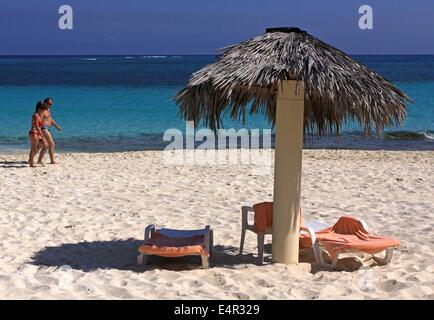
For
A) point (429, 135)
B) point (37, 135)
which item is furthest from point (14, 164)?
point (429, 135)

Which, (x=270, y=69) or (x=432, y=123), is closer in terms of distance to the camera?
(x=270, y=69)

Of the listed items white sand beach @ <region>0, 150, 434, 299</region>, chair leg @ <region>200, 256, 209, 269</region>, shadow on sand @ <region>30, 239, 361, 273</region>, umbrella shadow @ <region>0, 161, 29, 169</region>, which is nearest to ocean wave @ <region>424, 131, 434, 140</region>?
white sand beach @ <region>0, 150, 434, 299</region>

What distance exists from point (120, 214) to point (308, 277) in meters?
2.83

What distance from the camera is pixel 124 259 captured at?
5.33 m

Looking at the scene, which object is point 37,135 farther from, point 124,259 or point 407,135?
point 407,135

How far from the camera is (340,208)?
738 centimetres

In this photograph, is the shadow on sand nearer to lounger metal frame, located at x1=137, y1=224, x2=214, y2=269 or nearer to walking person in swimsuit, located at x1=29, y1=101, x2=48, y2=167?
lounger metal frame, located at x1=137, y1=224, x2=214, y2=269

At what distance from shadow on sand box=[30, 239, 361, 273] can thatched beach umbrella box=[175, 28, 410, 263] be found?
0.37 meters

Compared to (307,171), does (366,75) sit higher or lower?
higher

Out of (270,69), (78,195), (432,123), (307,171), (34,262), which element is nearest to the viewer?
(270,69)

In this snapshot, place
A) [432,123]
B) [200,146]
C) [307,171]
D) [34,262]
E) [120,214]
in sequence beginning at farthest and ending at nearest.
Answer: [432,123] → [200,146] → [307,171] → [120,214] → [34,262]

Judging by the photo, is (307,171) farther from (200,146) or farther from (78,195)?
(200,146)
